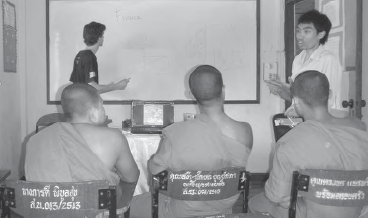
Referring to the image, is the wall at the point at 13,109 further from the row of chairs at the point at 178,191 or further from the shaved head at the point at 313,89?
the shaved head at the point at 313,89

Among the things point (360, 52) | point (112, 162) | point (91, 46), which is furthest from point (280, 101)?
point (112, 162)

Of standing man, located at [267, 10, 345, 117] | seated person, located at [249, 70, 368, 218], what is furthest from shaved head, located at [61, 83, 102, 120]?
standing man, located at [267, 10, 345, 117]

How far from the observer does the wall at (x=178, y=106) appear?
15.0 ft

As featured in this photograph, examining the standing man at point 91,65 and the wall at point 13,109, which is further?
the wall at point 13,109

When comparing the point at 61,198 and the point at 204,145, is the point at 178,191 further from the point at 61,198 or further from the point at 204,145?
the point at 61,198

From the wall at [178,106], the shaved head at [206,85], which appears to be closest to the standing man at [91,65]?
the wall at [178,106]

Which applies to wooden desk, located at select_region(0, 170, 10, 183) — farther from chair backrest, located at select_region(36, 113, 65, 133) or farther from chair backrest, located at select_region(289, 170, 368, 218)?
chair backrest, located at select_region(36, 113, 65, 133)

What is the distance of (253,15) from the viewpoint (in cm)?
460

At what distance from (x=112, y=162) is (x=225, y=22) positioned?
3093 mm

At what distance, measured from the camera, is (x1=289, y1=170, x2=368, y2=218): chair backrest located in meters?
1.58

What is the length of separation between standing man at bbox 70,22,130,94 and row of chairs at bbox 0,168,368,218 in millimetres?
2238

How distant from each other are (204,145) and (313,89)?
579mm

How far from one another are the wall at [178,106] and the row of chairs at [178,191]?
2.85 meters

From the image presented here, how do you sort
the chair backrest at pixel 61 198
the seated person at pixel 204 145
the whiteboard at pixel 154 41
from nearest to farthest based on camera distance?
the chair backrest at pixel 61 198
the seated person at pixel 204 145
the whiteboard at pixel 154 41
